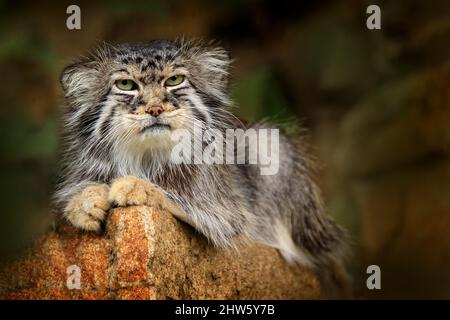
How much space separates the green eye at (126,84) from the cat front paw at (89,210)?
0.51 m

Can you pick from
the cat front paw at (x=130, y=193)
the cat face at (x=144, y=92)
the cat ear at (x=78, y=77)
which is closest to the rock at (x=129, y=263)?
the cat front paw at (x=130, y=193)

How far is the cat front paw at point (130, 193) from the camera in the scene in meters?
3.91

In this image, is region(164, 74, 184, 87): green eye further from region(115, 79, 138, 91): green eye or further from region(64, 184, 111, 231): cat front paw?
region(64, 184, 111, 231): cat front paw

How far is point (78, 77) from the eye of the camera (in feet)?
14.1

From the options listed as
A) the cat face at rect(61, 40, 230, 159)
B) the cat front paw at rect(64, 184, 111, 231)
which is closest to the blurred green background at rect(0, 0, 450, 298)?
the cat face at rect(61, 40, 230, 159)

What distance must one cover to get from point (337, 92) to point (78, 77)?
158 inches

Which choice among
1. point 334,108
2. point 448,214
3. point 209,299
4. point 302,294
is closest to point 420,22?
point 334,108

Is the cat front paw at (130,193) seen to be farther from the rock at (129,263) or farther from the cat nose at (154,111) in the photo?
the cat nose at (154,111)

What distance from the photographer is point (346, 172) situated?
778 cm

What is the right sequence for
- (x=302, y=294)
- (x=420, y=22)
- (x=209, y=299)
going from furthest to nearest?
(x=420, y=22) → (x=302, y=294) → (x=209, y=299)

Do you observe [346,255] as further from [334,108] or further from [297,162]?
[334,108]

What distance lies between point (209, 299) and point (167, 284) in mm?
397

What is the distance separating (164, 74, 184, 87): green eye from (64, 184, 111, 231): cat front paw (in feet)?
1.98

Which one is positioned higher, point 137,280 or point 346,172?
point 346,172
